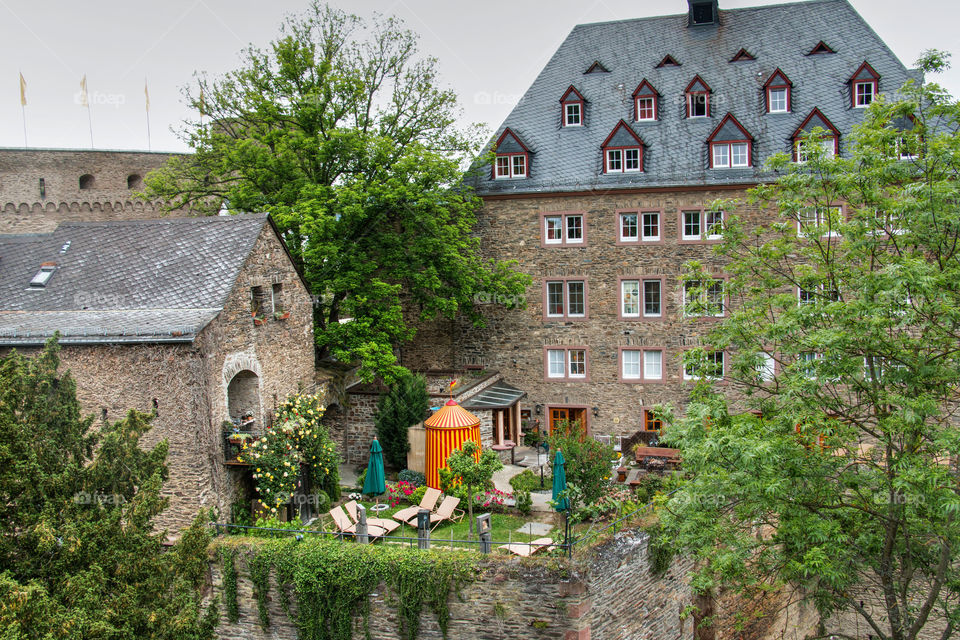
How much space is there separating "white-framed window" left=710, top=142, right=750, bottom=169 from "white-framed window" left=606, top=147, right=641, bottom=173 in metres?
2.41

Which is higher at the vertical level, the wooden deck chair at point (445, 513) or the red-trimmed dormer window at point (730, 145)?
the red-trimmed dormer window at point (730, 145)

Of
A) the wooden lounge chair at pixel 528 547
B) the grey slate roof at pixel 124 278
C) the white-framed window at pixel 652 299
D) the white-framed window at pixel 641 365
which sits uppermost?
the grey slate roof at pixel 124 278

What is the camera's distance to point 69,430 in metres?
10.8

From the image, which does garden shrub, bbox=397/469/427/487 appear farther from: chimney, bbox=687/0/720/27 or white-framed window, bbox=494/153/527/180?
chimney, bbox=687/0/720/27

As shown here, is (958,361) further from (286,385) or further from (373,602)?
(286,385)

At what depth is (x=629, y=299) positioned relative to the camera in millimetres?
27531

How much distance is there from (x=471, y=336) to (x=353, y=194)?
24.7 ft

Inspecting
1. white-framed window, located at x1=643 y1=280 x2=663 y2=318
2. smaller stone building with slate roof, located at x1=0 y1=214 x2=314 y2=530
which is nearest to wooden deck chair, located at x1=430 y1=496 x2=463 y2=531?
smaller stone building with slate roof, located at x1=0 y1=214 x2=314 y2=530

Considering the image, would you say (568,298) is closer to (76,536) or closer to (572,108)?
(572,108)

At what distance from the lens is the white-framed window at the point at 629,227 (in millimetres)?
27312

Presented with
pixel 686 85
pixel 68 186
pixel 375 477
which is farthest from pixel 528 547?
pixel 68 186

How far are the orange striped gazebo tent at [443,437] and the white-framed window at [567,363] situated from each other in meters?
8.27

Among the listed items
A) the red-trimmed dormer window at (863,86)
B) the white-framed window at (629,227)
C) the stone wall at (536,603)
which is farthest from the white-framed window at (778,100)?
the stone wall at (536,603)

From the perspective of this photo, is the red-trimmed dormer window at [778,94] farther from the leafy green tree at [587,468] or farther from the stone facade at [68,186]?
the stone facade at [68,186]
